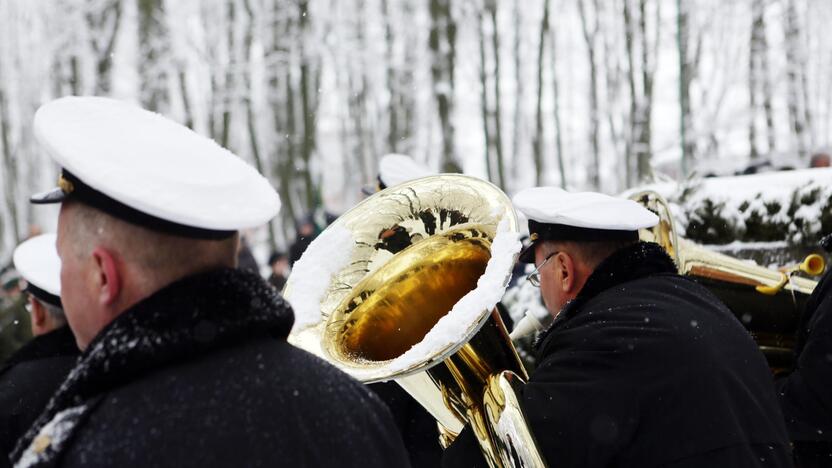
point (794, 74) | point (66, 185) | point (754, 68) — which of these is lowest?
point (794, 74)

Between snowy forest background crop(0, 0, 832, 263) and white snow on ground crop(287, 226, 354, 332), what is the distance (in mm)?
12104

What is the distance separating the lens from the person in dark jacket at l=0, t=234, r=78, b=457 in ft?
8.16

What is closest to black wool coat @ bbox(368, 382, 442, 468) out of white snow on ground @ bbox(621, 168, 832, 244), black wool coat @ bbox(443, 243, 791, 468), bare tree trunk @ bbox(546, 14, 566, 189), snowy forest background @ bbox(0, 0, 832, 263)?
black wool coat @ bbox(443, 243, 791, 468)

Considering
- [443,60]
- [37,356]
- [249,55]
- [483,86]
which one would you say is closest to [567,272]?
[37,356]

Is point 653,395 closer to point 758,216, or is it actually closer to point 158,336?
point 158,336

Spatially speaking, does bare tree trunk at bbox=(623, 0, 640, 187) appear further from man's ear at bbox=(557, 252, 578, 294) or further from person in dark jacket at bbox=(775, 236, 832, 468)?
man's ear at bbox=(557, 252, 578, 294)

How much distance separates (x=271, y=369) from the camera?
1433 millimetres

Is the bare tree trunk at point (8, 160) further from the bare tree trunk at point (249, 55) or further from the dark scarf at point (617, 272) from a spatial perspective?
the dark scarf at point (617, 272)

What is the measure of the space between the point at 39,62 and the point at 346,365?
78.6 ft

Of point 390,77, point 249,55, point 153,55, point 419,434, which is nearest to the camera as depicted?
point 419,434

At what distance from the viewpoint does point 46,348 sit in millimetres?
2783

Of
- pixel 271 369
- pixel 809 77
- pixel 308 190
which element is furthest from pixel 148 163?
pixel 809 77

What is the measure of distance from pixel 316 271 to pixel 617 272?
967 mm

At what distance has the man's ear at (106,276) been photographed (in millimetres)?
1412
